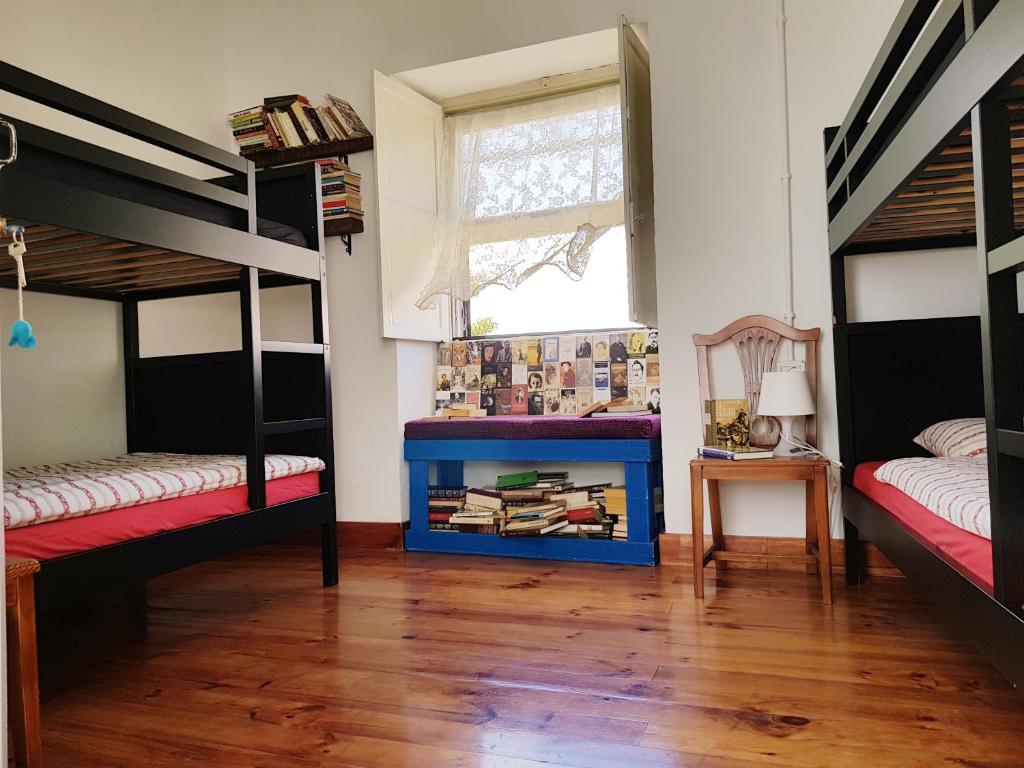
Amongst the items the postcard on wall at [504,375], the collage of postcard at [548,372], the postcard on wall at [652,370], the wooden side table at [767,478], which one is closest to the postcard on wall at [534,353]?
the collage of postcard at [548,372]

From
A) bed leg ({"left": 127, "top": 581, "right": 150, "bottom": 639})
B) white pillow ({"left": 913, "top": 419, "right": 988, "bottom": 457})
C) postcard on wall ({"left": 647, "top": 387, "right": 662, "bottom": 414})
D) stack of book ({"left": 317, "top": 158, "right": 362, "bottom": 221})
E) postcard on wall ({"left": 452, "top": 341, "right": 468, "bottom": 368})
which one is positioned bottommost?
bed leg ({"left": 127, "top": 581, "right": 150, "bottom": 639})

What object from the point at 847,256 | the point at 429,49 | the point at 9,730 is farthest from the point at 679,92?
the point at 9,730

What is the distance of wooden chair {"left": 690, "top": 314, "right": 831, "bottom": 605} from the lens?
2787mm

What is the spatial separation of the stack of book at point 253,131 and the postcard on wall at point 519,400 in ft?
5.63

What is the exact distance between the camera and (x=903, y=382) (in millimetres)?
2930

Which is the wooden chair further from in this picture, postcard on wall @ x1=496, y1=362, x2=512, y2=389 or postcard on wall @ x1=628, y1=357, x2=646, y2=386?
postcard on wall @ x1=496, y1=362, x2=512, y2=389

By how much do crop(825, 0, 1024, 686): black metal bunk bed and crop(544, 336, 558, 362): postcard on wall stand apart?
1.52m

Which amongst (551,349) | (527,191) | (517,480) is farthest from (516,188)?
(517,480)

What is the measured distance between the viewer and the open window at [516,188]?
3715 millimetres

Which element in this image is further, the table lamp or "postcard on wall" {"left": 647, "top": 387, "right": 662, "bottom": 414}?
"postcard on wall" {"left": 647, "top": 387, "right": 662, "bottom": 414}

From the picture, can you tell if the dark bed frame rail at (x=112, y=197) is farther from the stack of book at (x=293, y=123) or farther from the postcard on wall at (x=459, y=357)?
the postcard on wall at (x=459, y=357)

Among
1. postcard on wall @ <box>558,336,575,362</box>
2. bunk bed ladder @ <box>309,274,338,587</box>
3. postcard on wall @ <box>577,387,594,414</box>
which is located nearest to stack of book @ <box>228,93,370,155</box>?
bunk bed ladder @ <box>309,274,338,587</box>

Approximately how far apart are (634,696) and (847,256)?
1.99m

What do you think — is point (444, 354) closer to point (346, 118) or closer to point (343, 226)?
point (343, 226)
